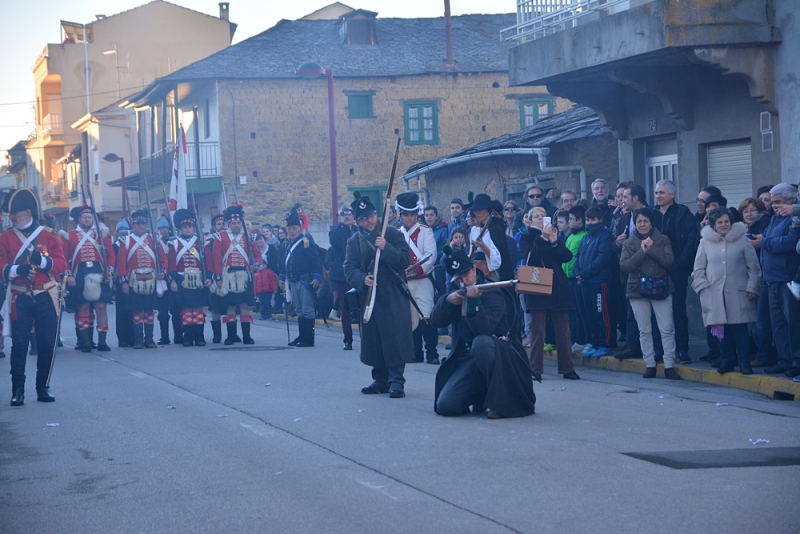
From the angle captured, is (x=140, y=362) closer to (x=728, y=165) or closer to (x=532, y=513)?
(x=728, y=165)

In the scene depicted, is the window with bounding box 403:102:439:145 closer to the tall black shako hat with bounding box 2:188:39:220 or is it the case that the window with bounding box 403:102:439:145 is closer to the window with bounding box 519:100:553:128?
the window with bounding box 519:100:553:128

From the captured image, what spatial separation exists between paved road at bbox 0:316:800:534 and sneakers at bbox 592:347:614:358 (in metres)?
1.25

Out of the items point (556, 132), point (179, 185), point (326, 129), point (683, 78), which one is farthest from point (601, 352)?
point (326, 129)

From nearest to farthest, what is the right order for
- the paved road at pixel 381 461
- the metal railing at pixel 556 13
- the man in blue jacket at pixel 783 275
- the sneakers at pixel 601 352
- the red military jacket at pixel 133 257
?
the paved road at pixel 381 461, the man in blue jacket at pixel 783 275, the sneakers at pixel 601 352, the metal railing at pixel 556 13, the red military jacket at pixel 133 257

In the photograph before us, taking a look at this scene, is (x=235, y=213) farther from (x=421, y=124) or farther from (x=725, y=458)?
(x=421, y=124)

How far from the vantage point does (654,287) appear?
11453 millimetres

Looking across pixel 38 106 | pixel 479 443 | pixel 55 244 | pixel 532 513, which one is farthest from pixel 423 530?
pixel 38 106

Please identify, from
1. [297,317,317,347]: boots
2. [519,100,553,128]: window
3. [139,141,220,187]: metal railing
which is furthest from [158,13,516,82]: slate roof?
[297,317,317,347]: boots

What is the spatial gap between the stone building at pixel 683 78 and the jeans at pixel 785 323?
110 inches

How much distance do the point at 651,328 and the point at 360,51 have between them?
28.0m

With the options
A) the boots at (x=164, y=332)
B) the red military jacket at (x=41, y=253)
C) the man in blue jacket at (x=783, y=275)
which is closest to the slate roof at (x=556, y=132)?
the boots at (x=164, y=332)

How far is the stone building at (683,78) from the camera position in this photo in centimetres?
1284

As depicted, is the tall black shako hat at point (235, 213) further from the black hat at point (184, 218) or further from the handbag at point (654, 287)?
the handbag at point (654, 287)

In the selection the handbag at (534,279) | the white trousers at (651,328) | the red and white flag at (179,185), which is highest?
the red and white flag at (179,185)
